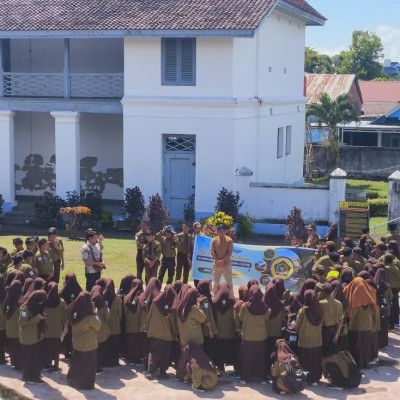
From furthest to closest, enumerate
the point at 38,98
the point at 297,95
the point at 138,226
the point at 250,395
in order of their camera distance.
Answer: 1. the point at 297,95
2. the point at 38,98
3. the point at 138,226
4. the point at 250,395

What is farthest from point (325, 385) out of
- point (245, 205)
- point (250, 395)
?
point (245, 205)

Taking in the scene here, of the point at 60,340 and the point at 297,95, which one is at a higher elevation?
the point at 297,95

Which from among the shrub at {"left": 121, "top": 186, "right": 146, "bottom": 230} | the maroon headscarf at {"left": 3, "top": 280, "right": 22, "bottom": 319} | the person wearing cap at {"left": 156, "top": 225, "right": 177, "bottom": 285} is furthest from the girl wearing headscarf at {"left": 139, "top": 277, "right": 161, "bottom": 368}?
the shrub at {"left": 121, "top": 186, "right": 146, "bottom": 230}

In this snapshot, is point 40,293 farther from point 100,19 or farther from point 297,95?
point 297,95

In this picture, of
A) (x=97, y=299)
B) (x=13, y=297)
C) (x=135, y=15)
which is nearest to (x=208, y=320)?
(x=97, y=299)

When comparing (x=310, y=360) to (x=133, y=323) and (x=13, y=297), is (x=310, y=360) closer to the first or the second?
(x=133, y=323)

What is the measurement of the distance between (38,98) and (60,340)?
13.2 m

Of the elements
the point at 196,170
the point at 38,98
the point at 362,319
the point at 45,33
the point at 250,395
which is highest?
the point at 45,33

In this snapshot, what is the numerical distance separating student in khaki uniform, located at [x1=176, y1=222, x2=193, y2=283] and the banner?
0.35 metres

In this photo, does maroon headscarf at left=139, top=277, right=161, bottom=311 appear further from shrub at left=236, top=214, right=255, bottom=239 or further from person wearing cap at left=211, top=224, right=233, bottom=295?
shrub at left=236, top=214, right=255, bottom=239

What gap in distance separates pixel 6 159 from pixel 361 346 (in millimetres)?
14760

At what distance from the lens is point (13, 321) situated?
11.9 m

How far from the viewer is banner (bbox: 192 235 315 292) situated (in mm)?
15219

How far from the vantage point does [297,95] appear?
94.1 ft
